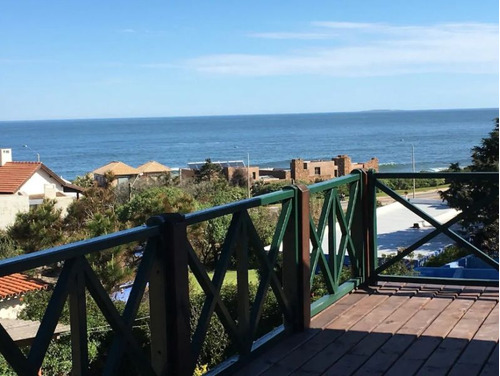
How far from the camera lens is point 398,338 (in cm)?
426

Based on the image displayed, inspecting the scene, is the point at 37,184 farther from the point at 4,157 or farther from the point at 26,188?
the point at 4,157

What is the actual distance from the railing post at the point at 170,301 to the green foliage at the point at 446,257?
12.5m

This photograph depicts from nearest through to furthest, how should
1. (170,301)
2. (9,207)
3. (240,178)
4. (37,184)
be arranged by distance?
(170,301) → (9,207) → (37,184) → (240,178)

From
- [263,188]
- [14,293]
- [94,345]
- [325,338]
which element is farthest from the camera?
[263,188]

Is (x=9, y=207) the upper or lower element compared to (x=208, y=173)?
upper

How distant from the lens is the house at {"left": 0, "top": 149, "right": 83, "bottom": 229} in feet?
109

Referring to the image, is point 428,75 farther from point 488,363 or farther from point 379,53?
point 488,363

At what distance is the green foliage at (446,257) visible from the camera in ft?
50.0

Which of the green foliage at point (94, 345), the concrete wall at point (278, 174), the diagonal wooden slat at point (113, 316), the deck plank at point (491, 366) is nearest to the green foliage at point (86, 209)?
the green foliage at point (94, 345)

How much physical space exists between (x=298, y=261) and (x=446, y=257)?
12091 mm

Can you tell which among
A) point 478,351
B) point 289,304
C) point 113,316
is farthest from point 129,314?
point 478,351

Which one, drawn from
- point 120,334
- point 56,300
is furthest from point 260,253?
point 56,300

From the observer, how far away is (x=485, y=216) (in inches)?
608

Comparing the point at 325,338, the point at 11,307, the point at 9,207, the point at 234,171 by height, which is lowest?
the point at 234,171
